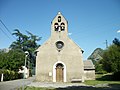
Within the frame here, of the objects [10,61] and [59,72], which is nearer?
[59,72]

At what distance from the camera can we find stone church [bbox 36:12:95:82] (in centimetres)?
2816

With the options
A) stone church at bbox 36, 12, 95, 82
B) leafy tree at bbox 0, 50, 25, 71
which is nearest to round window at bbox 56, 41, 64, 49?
stone church at bbox 36, 12, 95, 82

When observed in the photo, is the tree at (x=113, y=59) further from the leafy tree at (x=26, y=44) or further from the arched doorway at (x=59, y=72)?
the leafy tree at (x=26, y=44)

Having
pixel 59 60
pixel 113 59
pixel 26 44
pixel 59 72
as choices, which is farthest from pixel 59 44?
pixel 26 44

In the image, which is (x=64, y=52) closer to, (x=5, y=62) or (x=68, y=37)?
(x=68, y=37)

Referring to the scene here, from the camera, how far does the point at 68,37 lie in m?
29.4

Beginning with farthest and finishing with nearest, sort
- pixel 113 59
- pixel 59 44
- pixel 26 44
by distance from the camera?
1. pixel 26 44
2. pixel 113 59
3. pixel 59 44

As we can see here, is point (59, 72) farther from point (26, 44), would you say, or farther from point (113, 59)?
point (26, 44)

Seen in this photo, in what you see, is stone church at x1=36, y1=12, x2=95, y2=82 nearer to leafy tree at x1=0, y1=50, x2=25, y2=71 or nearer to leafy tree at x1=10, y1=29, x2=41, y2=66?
leafy tree at x1=0, y1=50, x2=25, y2=71

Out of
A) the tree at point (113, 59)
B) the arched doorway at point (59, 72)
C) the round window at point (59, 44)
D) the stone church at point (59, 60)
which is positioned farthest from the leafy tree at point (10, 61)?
the tree at point (113, 59)

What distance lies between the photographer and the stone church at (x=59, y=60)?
28.2m

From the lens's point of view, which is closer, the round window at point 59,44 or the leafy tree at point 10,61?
the round window at point 59,44

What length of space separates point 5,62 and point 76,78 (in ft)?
56.6

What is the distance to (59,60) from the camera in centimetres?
2853
